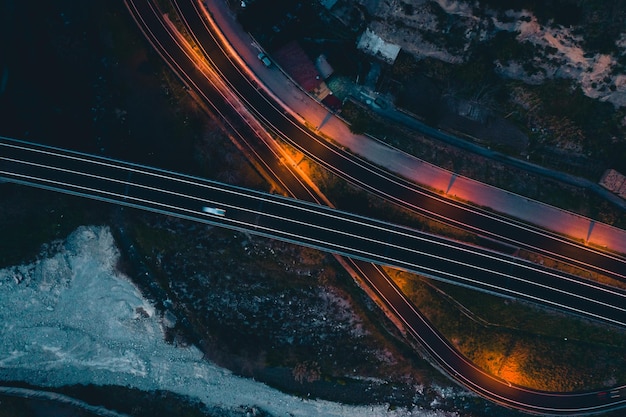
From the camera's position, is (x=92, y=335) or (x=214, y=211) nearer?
(x=214, y=211)

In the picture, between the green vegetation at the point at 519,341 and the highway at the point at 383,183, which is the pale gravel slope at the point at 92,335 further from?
the highway at the point at 383,183

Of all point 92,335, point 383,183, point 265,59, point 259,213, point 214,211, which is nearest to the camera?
point 214,211

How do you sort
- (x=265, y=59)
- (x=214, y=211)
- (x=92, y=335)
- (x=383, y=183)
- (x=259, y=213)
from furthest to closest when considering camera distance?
1. (x=92, y=335)
2. (x=383, y=183)
3. (x=265, y=59)
4. (x=259, y=213)
5. (x=214, y=211)

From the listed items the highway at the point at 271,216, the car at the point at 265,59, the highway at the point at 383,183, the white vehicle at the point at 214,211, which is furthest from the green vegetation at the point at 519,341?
the car at the point at 265,59

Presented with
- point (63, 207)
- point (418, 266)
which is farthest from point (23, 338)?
point (418, 266)

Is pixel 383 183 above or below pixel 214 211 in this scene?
above

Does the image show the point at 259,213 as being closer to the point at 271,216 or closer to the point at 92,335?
the point at 271,216

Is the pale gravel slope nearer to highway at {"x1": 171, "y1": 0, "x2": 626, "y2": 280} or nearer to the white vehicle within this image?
the white vehicle

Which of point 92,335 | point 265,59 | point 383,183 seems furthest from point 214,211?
point 92,335

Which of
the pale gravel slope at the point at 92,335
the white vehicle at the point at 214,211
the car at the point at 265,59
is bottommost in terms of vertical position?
the pale gravel slope at the point at 92,335
